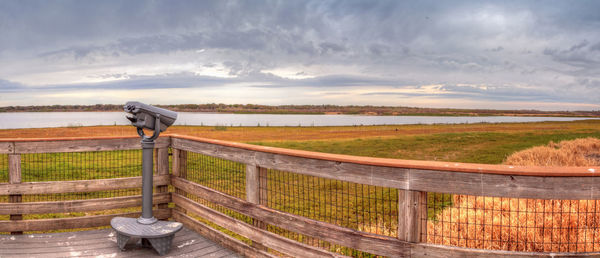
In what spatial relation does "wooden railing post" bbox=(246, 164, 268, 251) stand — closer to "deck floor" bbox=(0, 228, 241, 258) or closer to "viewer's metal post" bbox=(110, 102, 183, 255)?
"deck floor" bbox=(0, 228, 241, 258)

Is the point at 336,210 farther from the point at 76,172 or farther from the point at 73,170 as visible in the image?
the point at 73,170

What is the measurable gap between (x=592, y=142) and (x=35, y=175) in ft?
78.9

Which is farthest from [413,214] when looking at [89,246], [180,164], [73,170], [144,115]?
[73,170]

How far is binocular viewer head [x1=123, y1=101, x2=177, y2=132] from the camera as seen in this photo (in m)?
3.81

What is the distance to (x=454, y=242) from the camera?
5.44 m

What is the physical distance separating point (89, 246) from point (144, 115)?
1.55 metres

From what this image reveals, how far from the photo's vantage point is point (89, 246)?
404cm

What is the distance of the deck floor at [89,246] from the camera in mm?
3846

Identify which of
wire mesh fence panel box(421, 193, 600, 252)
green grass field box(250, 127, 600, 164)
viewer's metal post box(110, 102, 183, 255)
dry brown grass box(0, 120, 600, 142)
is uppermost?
viewer's metal post box(110, 102, 183, 255)

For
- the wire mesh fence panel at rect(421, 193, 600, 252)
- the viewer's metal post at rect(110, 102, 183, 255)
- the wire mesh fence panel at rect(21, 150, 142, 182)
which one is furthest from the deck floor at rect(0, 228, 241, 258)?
the wire mesh fence panel at rect(21, 150, 142, 182)

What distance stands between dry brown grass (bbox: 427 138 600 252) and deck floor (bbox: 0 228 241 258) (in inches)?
95.3

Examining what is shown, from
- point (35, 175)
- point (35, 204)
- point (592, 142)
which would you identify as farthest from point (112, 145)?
point (592, 142)

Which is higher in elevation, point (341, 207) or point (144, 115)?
point (144, 115)

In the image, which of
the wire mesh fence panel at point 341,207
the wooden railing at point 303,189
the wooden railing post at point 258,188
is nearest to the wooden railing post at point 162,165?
the wooden railing at point 303,189
